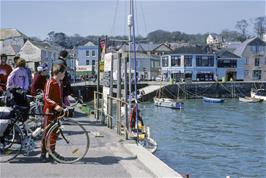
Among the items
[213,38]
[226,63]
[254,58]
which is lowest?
[226,63]

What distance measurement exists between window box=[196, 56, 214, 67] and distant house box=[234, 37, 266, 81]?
913 cm

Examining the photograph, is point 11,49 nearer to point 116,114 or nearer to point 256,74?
point 256,74

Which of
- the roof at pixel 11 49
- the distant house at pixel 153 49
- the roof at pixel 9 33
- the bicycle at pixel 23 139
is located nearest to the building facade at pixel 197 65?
the distant house at pixel 153 49

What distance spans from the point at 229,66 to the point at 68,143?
311 ft

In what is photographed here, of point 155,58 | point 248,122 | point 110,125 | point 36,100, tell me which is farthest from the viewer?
point 155,58

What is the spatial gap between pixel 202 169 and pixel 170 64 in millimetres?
79186

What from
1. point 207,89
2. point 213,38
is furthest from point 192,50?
point 213,38

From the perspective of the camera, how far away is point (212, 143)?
30.0 metres

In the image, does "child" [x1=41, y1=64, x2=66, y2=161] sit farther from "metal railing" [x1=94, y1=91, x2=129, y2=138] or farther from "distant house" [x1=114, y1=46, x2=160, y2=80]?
"distant house" [x1=114, y1=46, x2=160, y2=80]

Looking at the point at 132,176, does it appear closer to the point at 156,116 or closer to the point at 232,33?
the point at 156,116

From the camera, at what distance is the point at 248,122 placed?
4488cm

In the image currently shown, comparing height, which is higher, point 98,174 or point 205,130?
point 98,174

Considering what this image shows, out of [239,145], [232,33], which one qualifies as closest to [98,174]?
[239,145]

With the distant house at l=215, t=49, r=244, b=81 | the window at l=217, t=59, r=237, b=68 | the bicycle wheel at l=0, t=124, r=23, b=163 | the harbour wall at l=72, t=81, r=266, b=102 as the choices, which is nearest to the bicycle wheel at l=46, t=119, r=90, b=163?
the bicycle wheel at l=0, t=124, r=23, b=163
